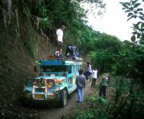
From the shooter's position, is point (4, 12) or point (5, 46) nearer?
point (4, 12)

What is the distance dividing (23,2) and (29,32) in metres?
2.08

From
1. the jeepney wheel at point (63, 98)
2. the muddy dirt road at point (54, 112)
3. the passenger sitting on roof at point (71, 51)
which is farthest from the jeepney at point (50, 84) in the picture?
the passenger sitting on roof at point (71, 51)

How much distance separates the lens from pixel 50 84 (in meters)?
11.3

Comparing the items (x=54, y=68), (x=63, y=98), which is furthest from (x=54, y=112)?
(x=54, y=68)

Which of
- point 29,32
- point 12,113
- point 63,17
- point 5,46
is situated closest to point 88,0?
point 63,17

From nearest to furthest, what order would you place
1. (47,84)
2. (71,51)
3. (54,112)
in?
(54,112), (47,84), (71,51)

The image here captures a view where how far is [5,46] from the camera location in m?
15.0

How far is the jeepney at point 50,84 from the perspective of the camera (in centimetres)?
1100

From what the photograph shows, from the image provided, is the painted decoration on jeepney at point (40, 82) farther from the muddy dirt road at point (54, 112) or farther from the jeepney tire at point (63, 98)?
the muddy dirt road at point (54, 112)

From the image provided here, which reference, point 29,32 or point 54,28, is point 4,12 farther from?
point 54,28

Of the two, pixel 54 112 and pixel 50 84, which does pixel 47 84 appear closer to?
pixel 50 84

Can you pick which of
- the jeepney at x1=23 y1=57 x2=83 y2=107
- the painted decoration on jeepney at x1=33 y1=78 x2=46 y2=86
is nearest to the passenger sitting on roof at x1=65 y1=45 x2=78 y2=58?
the jeepney at x1=23 y1=57 x2=83 y2=107

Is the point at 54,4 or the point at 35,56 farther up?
the point at 54,4

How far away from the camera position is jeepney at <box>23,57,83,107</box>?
36.1 feet
